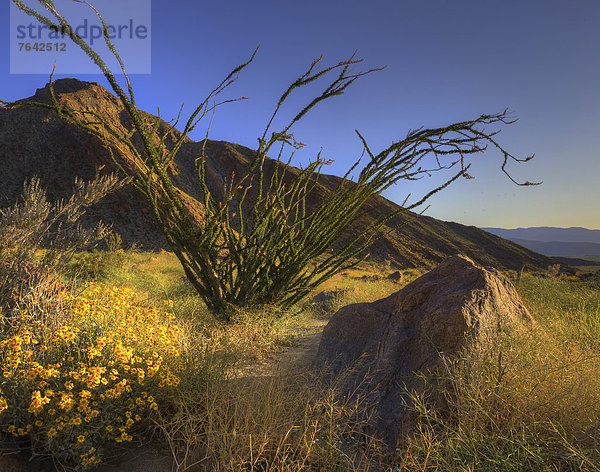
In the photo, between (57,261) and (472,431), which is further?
(57,261)

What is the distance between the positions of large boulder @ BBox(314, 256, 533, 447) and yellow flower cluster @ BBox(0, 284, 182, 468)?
1.58 m

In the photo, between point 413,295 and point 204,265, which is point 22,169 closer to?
point 204,265

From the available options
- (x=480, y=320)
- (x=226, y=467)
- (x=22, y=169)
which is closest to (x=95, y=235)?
(x=226, y=467)

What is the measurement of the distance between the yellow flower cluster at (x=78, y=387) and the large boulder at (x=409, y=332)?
1.58m

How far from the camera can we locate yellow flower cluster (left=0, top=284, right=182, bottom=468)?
2.06 meters

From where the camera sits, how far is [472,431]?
204cm

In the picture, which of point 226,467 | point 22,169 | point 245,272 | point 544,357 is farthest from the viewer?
point 22,169

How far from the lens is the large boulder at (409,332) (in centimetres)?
277

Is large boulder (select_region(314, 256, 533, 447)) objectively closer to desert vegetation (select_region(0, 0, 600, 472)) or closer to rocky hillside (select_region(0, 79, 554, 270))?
desert vegetation (select_region(0, 0, 600, 472))

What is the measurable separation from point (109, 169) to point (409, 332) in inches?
1154

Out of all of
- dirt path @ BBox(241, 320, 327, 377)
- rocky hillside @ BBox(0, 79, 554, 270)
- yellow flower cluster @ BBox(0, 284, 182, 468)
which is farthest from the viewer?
rocky hillside @ BBox(0, 79, 554, 270)

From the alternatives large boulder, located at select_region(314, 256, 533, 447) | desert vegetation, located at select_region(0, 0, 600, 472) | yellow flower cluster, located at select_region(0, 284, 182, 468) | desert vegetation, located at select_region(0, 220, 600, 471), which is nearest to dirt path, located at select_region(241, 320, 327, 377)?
desert vegetation, located at select_region(0, 0, 600, 472)

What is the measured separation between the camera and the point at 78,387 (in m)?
2.37

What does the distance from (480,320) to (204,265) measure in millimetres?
3452
